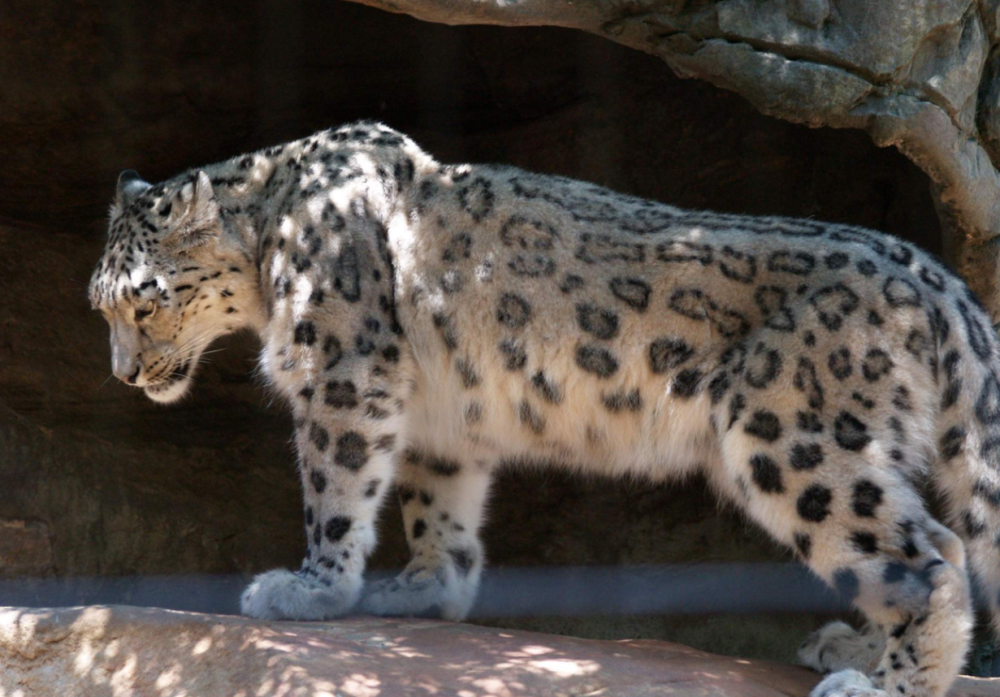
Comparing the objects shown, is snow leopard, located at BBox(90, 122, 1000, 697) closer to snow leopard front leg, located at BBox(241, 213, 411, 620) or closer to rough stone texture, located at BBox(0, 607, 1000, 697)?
snow leopard front leg, located at BBox(241, 213, 411, 620)

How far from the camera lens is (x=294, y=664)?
312cm

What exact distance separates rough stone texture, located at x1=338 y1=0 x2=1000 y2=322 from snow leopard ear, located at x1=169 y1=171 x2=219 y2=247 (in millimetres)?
1024

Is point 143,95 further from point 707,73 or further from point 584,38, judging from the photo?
point 707,73

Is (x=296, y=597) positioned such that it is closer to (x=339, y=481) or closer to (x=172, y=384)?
(x=339, y=481)

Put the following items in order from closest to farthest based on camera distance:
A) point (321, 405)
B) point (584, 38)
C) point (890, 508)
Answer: point (890, 508) → point (321, 405) → point (584, 38)

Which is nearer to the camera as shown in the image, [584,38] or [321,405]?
[321,405]

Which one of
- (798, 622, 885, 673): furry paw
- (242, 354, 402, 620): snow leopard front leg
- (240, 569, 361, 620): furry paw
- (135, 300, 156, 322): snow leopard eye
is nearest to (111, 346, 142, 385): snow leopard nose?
(135, 300, 156, 322): snow leopard eye

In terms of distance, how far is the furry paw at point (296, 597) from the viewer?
371 centimetres

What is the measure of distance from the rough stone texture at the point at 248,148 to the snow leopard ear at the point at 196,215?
4.80ft

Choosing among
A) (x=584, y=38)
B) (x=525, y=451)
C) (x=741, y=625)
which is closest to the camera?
(x=525, y=451)

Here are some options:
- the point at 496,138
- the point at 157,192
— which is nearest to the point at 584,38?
the point at 496,138

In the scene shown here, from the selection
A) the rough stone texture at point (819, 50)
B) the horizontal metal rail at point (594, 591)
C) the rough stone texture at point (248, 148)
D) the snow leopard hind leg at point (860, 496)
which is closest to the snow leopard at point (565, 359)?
the snow leopard hind leg at point (860, 496)

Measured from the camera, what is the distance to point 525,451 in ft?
13.9

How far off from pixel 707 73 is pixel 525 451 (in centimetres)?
152
